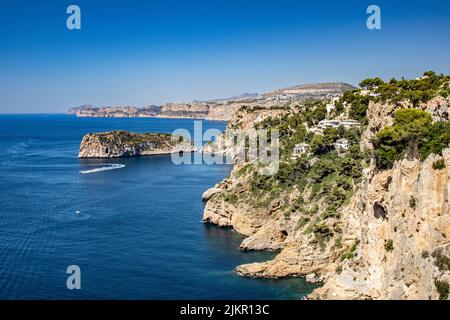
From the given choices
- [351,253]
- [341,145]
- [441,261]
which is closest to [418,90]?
[351,253]

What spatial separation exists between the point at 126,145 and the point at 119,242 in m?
82.3

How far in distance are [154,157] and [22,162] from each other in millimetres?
30287

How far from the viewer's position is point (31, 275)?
130 feet

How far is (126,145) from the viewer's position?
12900 cm

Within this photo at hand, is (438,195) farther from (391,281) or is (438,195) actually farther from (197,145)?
(197,145)

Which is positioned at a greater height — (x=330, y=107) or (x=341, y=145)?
(x=330, y=107)

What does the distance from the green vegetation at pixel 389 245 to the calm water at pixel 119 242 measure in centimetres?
866

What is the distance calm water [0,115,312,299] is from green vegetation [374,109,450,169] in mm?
11823

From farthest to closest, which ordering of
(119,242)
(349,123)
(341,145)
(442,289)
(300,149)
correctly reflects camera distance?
1. (349,123)
2. (300,149)
3. (341,145)
4. (119,242)
5. (442,289)

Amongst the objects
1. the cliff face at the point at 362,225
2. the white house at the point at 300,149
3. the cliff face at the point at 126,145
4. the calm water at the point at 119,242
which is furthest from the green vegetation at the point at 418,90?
the cliff face at the point at 126,145

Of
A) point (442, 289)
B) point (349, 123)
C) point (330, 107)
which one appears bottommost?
point (442, 289)

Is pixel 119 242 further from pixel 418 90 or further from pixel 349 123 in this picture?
pixel 418 90

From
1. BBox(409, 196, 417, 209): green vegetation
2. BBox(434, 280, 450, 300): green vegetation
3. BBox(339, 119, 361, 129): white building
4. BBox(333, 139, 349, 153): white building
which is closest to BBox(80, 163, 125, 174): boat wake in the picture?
BBox(339, 119, 361, 129): white building
